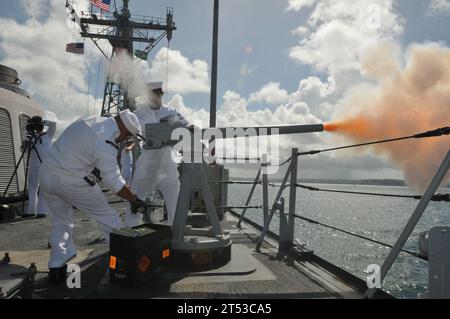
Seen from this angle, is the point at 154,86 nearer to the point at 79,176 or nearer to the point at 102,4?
the point at 79,176

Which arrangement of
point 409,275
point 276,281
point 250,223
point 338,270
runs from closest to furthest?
point 276,281 < point 338,270 < point 250,223 < point 409,275

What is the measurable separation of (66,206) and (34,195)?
3.44 metres

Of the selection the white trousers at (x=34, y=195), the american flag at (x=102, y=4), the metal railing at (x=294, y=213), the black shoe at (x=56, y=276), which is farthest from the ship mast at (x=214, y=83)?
the american flag at (x=102, y=4)

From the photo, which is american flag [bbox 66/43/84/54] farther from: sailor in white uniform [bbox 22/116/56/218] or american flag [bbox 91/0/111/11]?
sailor in white uniform [bbox 22/116/56/218]

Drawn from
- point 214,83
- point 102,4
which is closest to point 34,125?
point 214,83

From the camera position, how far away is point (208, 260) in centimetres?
297

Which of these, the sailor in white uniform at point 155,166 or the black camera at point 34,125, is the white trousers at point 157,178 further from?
the black camera at point 34,125

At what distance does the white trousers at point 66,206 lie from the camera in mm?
2641

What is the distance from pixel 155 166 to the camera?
3.92 meters

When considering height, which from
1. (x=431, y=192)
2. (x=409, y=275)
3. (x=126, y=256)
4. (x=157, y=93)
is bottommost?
(x=409, y=275)

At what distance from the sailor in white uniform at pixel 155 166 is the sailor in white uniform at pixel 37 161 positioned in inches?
97.8
